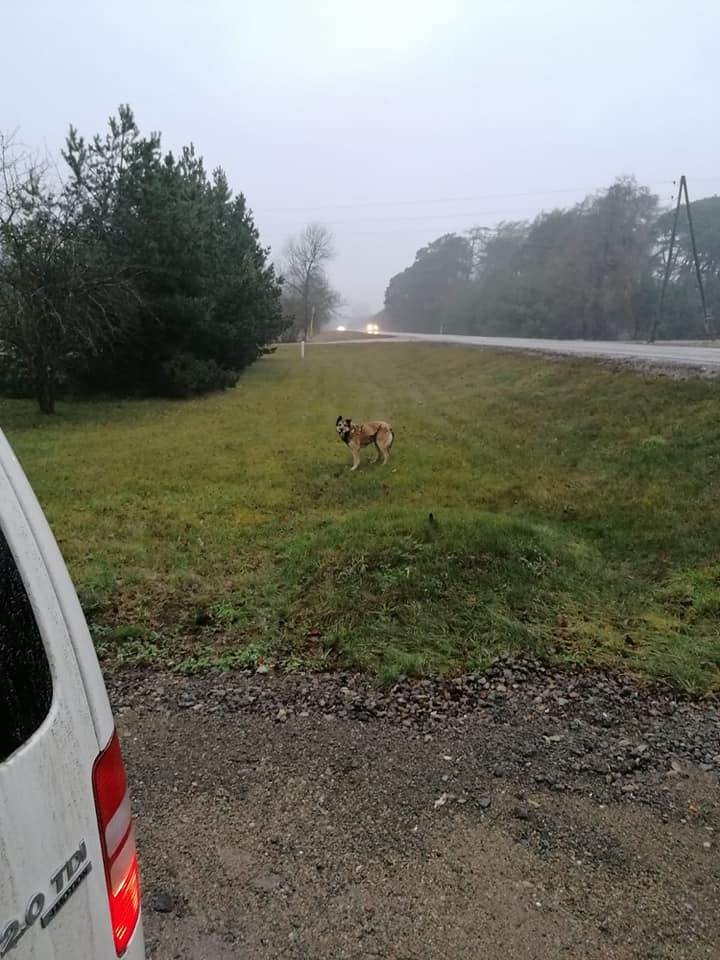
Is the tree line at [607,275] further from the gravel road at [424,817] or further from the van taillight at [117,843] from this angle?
the van taillight at [117,843]

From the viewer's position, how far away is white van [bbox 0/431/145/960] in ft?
3.01

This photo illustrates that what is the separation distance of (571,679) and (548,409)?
959cm

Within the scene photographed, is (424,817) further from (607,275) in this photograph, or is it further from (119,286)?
(607,275)

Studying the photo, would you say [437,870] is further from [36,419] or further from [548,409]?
[36,419]

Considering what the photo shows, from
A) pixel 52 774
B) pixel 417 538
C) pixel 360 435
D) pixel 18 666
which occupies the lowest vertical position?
pixel 417 538

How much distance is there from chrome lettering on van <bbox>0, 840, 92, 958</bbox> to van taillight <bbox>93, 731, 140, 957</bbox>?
8 cm

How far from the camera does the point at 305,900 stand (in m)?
2.13

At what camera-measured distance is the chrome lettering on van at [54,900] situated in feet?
2.87

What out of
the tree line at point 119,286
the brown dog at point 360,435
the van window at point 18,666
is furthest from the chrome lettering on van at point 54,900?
the tree line at point 119,286

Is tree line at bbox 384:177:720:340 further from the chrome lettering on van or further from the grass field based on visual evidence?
the chrome lettering on van

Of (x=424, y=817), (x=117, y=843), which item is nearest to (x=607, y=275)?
(x=424, y=817)

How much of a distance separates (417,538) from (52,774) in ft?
14.5

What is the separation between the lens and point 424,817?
2.51 metres

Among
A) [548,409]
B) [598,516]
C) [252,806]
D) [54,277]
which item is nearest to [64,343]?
[54,277]
